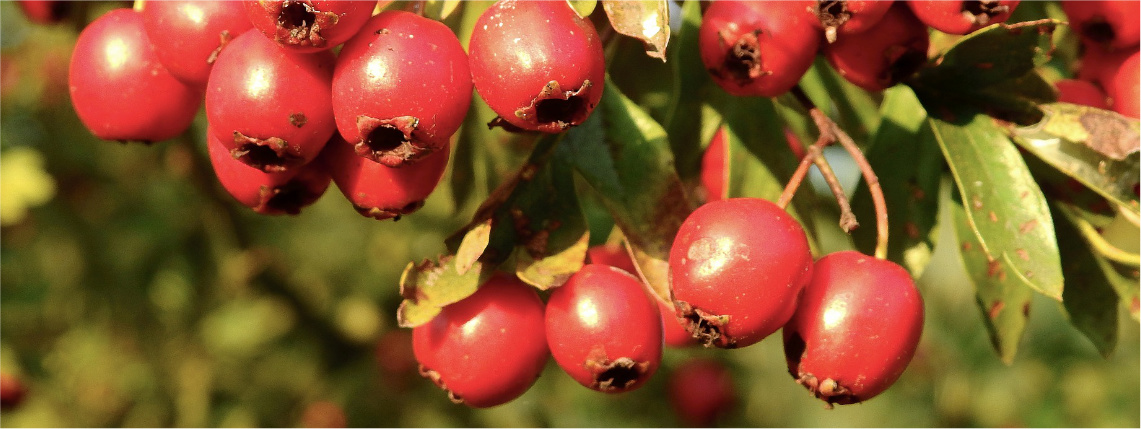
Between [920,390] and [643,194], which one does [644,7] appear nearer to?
[643,194]

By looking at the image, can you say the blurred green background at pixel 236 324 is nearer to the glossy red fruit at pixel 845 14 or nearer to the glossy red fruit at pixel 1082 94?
the glossy red fruit at pixel 1082 94

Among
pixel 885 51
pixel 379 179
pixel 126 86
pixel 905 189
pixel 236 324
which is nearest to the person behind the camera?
pixel 379 179

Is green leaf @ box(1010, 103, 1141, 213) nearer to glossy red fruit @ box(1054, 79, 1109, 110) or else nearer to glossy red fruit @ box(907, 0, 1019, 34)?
glossy red fruit @ box(1054, 79, 1109, 110)

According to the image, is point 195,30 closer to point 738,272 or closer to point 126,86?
point 126,86

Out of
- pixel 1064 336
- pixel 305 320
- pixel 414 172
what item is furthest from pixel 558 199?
pixel 1064 336

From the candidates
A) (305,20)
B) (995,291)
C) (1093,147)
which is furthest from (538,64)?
(995,291)

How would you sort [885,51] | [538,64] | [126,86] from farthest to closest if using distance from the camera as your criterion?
1. [126,86]
2. [885,51]
3. [538,64]
